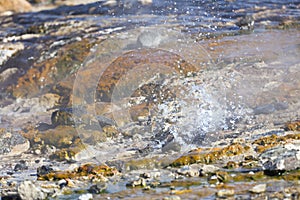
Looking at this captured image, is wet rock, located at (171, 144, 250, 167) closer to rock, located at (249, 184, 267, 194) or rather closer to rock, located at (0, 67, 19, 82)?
rock, located at (249, 184, 267, 194)

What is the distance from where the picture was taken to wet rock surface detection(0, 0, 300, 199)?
7871mm

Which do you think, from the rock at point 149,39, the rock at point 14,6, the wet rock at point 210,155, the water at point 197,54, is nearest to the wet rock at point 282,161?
the wet rock at point 210,155

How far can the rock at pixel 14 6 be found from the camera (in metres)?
23.9

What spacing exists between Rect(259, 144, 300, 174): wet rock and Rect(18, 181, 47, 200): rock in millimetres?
2698

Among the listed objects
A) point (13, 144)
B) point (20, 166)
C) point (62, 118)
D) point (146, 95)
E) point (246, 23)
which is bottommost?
point (20, 166)

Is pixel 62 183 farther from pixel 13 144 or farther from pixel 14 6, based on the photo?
pixel 14 6

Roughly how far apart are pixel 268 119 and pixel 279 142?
1476mm

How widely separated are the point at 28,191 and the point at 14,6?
17755 mm

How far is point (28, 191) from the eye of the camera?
7410 mm

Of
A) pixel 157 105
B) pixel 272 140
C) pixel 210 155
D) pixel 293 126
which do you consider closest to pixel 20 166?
pixel 210 155

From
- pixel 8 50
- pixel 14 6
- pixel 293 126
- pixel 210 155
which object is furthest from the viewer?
pixel 14 6

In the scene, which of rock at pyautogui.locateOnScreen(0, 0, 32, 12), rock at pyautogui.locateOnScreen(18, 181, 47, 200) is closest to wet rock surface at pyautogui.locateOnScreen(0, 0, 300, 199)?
rock at pyautogui.locateOnScreen(18, 181, 47, 200)

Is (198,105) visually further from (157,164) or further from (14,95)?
(14,95)

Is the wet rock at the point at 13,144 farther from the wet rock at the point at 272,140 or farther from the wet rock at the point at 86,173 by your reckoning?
the wet rock at the point at 272,140
